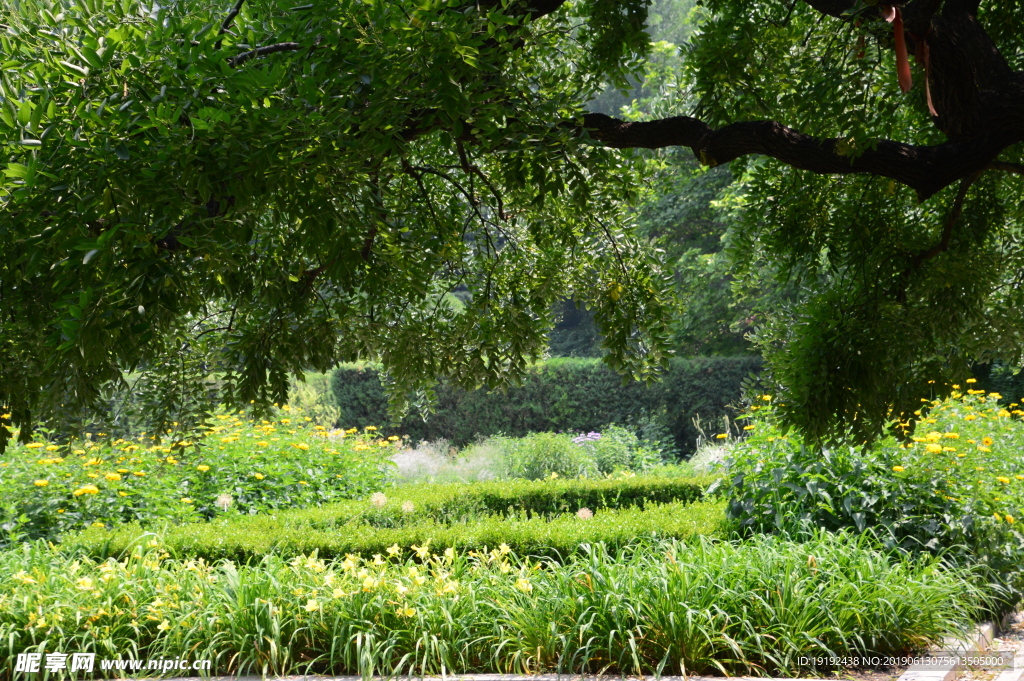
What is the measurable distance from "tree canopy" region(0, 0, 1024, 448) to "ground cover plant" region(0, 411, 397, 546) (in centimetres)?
232

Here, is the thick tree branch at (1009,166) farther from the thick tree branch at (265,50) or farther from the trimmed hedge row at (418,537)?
the trimmed hedge row at (418,537)

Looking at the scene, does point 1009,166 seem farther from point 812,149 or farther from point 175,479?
point 175,479

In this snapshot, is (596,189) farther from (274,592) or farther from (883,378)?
(274,592)

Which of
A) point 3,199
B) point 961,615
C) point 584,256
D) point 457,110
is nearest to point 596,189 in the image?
point 584,256

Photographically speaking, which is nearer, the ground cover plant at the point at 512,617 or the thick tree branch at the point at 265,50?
the thick tree branch at the point at 265,50

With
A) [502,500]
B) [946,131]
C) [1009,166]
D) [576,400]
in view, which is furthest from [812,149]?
[576,400]

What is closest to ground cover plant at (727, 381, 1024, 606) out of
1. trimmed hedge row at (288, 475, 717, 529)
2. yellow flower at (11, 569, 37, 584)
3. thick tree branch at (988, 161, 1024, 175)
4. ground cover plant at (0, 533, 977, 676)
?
ground cover plant at (0, 533, 977, 676)

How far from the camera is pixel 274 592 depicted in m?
3.75

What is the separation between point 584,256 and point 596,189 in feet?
1.08

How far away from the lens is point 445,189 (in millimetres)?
4680

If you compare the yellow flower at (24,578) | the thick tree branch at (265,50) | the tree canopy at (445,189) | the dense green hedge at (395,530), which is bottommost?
the dense green hedge at (395,530)

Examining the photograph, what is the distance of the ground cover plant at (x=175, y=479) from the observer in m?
6.00

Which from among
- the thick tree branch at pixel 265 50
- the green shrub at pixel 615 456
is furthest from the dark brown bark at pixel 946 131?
the green shrub at pixel 615 456

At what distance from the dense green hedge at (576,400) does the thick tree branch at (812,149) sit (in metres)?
10.8
